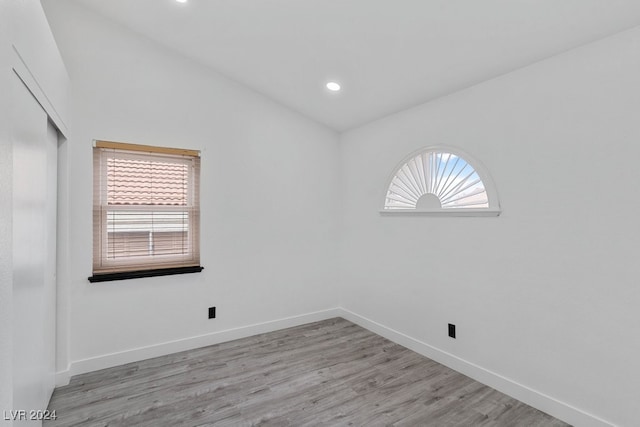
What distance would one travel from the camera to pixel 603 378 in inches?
75.1

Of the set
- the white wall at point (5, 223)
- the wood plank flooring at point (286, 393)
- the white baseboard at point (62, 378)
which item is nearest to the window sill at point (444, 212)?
the wood plank flooring at point (286, 393)

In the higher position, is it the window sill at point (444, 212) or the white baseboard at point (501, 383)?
the window sill at point (444, 212)

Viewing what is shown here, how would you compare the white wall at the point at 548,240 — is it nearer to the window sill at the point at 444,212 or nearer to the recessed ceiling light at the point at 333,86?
the window sill at the point at 444,212

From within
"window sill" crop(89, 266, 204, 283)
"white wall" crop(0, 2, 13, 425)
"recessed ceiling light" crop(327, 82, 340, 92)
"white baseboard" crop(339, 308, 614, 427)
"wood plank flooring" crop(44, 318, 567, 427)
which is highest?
"recessed ceiling light" crop(327, 82, 340, 92)

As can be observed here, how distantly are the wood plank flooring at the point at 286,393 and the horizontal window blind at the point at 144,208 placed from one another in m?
0.95

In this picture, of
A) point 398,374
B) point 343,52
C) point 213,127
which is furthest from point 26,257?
point 398,374

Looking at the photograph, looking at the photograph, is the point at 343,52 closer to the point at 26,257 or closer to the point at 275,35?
the point at 275,35

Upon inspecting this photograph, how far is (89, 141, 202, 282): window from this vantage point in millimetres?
2773

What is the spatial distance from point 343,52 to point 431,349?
280 centimetres

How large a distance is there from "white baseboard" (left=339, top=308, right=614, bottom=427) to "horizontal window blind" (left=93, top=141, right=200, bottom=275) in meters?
2.31

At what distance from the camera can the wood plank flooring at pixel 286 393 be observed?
2.11 meters

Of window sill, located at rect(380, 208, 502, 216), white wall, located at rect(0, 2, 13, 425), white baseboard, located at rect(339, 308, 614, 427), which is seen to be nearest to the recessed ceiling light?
window sill, located at rect(380, 208, 502, 216)

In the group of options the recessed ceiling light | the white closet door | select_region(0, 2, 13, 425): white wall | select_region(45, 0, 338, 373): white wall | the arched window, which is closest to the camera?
select_region(0, 2, 13, 425): white wall

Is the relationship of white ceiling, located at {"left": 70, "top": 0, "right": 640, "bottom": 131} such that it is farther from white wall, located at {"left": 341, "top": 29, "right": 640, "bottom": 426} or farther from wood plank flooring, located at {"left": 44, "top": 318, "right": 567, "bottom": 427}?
wood plank flooring, located at {"left": 44, "top": 318, "right": 567, "bottom": 427}
